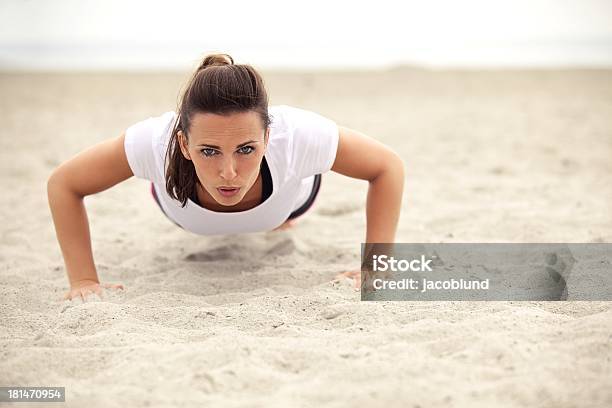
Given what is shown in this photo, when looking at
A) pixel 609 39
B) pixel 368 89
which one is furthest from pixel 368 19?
pixel 368 89

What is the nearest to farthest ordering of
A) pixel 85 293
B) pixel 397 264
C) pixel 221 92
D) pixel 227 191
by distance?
1. pixel 221 92
2. pixel 227 191
3. pixel 85 293
4. pixel 397 264

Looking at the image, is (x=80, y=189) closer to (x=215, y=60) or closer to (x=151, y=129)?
(x=151, y=129)

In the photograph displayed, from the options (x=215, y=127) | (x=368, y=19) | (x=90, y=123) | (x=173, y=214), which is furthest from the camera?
(x=368, y=19)

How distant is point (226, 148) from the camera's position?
2254 millimetres

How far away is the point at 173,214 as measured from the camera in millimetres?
2811

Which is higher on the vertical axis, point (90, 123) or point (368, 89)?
point (368, 89)

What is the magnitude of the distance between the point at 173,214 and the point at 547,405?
1.70m

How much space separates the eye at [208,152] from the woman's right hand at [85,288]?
0.73 metres

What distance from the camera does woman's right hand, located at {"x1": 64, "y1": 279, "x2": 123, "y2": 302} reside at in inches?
100

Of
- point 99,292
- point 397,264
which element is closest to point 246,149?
point 99,292

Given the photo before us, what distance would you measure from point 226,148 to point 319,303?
0.65 meters

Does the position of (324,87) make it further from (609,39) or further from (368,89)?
(609,39)

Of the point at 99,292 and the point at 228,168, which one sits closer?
the point at 228,168

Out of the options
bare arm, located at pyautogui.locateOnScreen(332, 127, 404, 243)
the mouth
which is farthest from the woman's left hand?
the mouth
